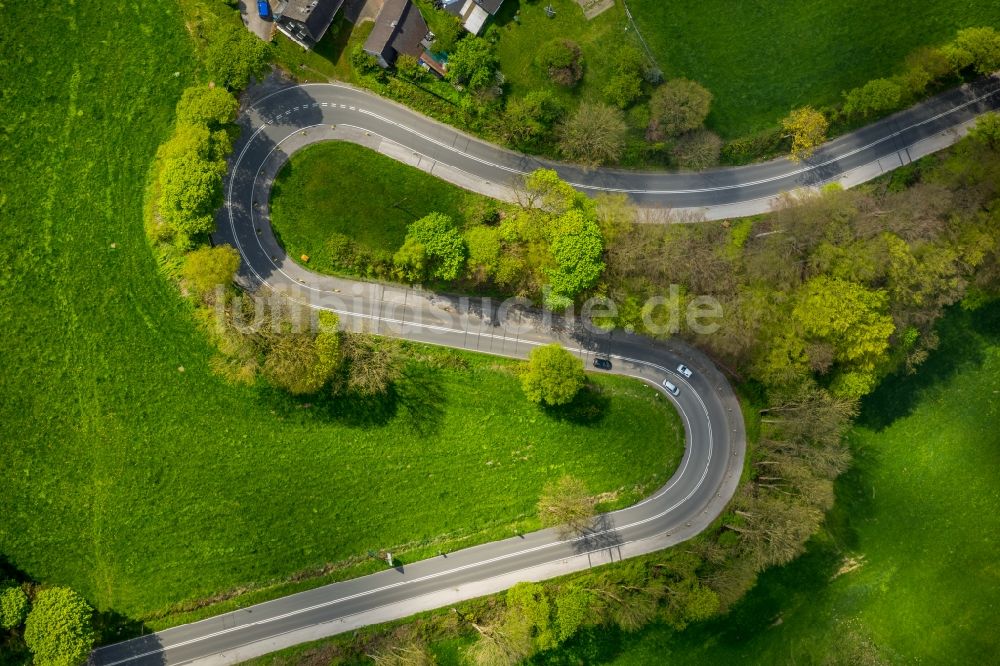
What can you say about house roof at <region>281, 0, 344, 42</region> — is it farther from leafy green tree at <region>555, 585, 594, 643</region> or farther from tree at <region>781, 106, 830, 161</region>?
leafy green tree at <region>555, 585, 594, 643</region>

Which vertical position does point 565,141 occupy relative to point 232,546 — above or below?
above

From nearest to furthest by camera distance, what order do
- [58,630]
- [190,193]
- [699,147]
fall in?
[190,193] < [58,630] < [699,147]

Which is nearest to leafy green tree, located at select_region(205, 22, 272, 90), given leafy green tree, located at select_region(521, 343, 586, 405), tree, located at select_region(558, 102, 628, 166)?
tree, located at select_region(558, 102, 628, 166)

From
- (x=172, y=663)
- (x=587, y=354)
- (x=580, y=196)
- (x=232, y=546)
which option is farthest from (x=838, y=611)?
(x=172, y=663)

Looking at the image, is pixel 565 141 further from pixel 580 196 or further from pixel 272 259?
pixel 272 259

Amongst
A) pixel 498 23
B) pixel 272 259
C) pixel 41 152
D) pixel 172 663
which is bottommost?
pixel 172 663

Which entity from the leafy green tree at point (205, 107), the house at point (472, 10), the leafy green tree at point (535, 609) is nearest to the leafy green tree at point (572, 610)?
the leafy green tree at point (535, 609)

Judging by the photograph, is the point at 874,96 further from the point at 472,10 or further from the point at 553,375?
the point at 553,375

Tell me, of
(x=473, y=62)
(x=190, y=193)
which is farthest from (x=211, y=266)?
(x=473, y=62)
